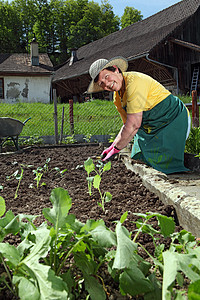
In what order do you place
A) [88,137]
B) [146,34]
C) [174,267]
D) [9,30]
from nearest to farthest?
[174,267], [88,137], [146,34], [9,30]

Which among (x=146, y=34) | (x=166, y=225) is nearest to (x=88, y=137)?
(x=166, y=225)

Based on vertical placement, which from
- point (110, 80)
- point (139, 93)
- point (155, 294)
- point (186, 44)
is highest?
point (186, 44)

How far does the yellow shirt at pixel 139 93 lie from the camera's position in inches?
95.3

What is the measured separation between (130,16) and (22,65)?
25932mm

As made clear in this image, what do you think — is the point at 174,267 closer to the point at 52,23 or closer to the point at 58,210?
the point at 58,210

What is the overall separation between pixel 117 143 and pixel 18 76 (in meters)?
16.3

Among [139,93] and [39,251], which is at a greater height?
[139,93]

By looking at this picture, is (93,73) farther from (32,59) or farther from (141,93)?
(32,59)

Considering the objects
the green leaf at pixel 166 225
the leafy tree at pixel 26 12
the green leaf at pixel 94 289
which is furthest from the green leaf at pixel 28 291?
the leafy tree at pixel 26 12

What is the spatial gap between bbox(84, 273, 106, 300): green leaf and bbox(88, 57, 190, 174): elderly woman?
5.34ft

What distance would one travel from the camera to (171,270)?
719mm

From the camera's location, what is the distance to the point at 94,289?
0.86 m

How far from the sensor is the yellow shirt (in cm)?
242

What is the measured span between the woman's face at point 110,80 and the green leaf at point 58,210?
5.51 feet
